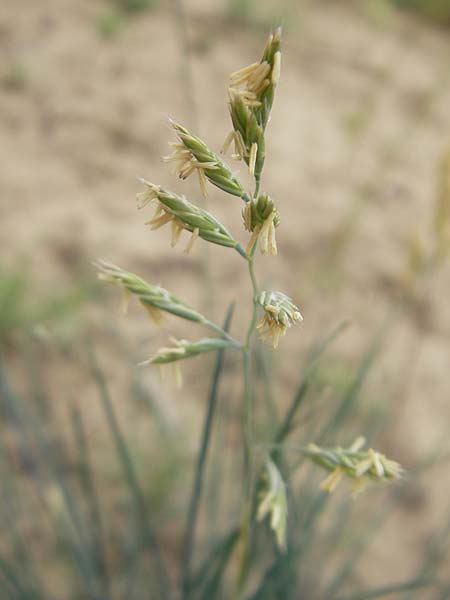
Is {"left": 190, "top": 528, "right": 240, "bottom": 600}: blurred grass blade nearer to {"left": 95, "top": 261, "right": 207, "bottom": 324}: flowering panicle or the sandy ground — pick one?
{"left": 95, "top": 261, "right": 207, "bottom": 324}: flowering panicle

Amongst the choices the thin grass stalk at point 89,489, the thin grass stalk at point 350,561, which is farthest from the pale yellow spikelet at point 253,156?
the thin grass stalk at point 350,561

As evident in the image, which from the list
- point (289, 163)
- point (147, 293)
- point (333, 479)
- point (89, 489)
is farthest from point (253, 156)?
point (289, 163)

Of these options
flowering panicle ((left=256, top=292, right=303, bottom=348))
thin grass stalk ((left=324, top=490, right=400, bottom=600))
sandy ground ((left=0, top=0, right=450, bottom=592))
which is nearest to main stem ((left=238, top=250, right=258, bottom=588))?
flowering panicle ((left=256, top=292, right=303, bottom=348))

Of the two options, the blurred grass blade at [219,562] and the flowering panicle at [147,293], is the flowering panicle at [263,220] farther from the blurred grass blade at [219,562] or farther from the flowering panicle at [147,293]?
the blurred grass blade at [219,562]

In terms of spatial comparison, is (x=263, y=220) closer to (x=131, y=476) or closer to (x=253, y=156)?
(x=253, y=156)

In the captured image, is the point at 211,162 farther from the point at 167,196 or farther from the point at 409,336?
the point at 409,336

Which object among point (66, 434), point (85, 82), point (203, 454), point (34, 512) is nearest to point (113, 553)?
point (34, 512)
